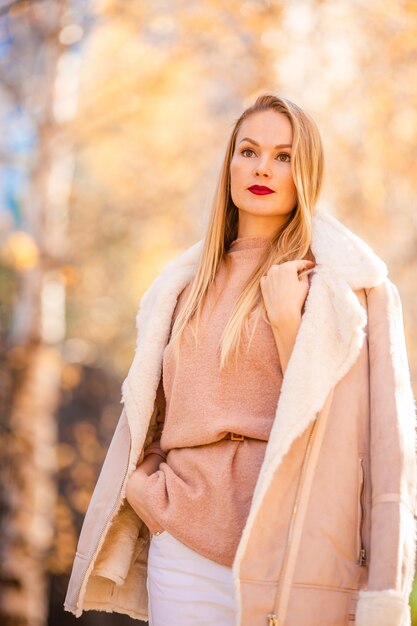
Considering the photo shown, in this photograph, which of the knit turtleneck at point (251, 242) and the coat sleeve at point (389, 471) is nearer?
the coat sleeve at point (389, 471)

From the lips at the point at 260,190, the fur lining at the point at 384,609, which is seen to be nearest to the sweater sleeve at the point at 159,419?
the lips at the point at 260,190

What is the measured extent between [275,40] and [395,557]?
4.53 metres

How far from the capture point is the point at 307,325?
5.92 feet

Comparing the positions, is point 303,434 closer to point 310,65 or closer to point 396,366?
point 396,366

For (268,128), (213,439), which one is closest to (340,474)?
(213,439)

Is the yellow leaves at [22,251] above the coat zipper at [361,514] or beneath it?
above

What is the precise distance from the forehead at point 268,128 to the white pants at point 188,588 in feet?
3.87

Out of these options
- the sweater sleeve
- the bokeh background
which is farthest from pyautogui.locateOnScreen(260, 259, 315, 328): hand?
the bokeh background

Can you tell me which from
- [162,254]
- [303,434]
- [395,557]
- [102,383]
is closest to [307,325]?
[303,434]

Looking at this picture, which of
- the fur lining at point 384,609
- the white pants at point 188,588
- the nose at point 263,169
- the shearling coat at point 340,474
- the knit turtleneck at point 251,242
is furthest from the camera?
the knit turtleneck at point 251,242

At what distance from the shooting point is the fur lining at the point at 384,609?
4.89 feet

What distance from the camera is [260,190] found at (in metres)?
2.11

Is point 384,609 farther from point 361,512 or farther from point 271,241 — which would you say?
point 271,241

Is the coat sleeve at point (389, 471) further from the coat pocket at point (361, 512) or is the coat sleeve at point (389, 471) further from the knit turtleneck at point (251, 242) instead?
the knit turtleneck at point (251, 242)
